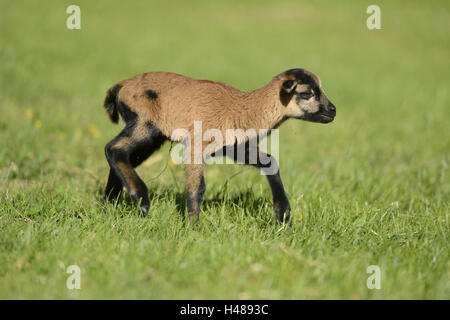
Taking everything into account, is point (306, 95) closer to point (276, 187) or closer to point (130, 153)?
point (276, 187)

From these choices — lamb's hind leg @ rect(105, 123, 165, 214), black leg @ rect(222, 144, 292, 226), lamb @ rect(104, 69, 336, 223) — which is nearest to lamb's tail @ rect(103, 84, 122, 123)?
lamb @ rect(104, 69, 336, 223)

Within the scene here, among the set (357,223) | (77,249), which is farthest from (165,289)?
(357,223)

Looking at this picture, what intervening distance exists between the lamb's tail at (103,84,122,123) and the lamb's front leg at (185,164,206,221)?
3.19 ft

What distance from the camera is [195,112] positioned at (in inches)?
162

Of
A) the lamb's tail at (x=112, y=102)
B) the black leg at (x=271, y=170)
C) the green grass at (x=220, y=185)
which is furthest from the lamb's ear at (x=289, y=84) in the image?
the lamb's tail at (x=112, y=102)

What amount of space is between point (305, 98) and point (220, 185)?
1778 millimetres

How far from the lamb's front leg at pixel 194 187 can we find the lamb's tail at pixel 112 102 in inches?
38.3

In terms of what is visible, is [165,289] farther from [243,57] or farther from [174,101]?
[243,57]

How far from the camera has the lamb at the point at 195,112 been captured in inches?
161

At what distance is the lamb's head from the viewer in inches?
164

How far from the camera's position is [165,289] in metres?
3.11

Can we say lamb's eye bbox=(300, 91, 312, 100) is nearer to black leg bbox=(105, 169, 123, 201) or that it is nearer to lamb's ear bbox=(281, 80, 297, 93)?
lamb's ear bbox=(281, 80, 297, 93)

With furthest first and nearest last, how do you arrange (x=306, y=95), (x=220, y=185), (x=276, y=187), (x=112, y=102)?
(x=220, y=185) → (x=112, y=102) → (x=276, y=187) → (x=306, y=95)

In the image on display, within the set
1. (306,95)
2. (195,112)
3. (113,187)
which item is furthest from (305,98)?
(113,187)
